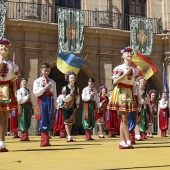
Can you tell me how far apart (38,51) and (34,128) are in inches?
138

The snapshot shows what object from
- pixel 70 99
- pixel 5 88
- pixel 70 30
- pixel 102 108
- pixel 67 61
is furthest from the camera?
pixel 70 30

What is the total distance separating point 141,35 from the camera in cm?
1925

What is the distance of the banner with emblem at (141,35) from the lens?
19047 millimetres

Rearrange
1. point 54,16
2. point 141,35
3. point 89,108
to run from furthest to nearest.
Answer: point 141,35, point 54,16, point 89,108

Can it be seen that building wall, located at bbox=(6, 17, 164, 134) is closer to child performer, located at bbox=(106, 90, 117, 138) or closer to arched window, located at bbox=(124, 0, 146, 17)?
arched window, located at bbox=(124, 0, 146, 17)

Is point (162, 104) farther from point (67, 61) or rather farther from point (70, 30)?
point (70, 30)

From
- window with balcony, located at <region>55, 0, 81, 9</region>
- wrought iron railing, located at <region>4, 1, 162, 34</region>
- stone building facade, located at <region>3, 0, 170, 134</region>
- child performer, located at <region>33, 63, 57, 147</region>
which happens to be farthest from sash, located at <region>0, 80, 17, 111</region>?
window with balcony, located at <region>55, 0, 81, 9</region>

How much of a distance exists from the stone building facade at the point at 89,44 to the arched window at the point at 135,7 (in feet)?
0.91

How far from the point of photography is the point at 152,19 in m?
20.0

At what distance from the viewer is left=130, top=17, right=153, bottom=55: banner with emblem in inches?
750

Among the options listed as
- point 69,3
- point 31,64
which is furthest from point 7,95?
point 69,3

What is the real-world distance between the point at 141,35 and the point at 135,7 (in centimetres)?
198

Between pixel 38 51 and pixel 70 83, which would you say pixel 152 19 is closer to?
pixel 38 51

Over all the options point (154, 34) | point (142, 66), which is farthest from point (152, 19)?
point (142, 66)
